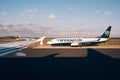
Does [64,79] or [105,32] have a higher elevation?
[105,32]

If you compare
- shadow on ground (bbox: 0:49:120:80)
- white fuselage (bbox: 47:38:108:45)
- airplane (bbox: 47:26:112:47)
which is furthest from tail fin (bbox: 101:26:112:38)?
shadow on ground (bbox: 0:49:120:80)

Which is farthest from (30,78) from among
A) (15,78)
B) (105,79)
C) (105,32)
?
(105,32)

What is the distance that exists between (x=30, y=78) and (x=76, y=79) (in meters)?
2.70

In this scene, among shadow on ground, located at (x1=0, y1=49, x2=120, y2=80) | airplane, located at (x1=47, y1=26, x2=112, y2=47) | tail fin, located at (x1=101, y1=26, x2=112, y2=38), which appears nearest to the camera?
shadow on ground, located at (x1=0, y1=49, x2=120, y2=80)

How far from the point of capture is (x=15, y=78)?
10727 mm

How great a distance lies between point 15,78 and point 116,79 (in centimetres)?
585

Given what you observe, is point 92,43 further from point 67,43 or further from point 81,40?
point 67,43

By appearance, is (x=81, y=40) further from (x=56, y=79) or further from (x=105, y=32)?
(x=56, y=79)

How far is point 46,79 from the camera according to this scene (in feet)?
34.2

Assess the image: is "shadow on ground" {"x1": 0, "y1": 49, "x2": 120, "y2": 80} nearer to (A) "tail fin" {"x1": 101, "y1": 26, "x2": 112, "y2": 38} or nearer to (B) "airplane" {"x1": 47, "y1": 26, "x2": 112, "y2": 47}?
(B) "airplane" {"x1": 47, "y1": 26, "x2": 112, "y2": 47}

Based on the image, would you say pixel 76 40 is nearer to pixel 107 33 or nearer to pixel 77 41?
pixel 77 41

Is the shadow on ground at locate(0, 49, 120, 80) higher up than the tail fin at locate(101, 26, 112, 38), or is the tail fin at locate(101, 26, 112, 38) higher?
the tail fin at locate(101, 26, 112, 38)

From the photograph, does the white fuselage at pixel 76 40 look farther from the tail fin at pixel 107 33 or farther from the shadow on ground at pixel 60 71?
the shadow on ground at pixel 60 71

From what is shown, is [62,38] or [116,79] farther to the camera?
[62,38]
